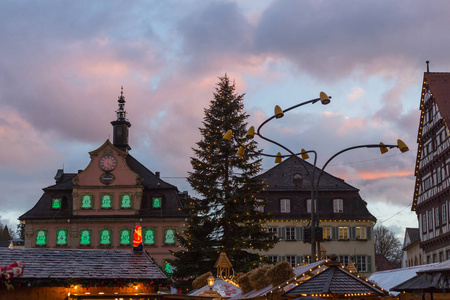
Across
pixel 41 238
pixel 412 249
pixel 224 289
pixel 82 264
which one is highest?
pixel 41 238

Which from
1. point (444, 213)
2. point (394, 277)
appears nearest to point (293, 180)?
point (444, 213)

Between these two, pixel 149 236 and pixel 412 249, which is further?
pixel 412 249

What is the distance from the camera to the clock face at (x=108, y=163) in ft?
210

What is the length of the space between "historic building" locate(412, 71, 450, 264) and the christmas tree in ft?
44.2

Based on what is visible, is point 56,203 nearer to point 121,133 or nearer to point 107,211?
point 107,211

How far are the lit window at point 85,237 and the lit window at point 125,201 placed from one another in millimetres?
3967

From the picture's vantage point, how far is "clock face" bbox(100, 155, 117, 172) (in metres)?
64.0

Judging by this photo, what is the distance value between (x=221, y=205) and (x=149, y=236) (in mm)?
24292

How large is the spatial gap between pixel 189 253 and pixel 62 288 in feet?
58.8

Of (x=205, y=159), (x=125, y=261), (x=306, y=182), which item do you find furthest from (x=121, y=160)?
(x=125, y=261)

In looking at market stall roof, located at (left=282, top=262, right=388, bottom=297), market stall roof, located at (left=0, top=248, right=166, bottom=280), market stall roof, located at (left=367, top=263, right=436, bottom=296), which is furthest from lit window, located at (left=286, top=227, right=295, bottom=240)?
market stall roof, located at (left=282, top=262, right=388, bottom=297)

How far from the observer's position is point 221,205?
39.7 m

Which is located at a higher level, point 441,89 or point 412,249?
point 441,89

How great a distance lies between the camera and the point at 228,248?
38.1 meters
